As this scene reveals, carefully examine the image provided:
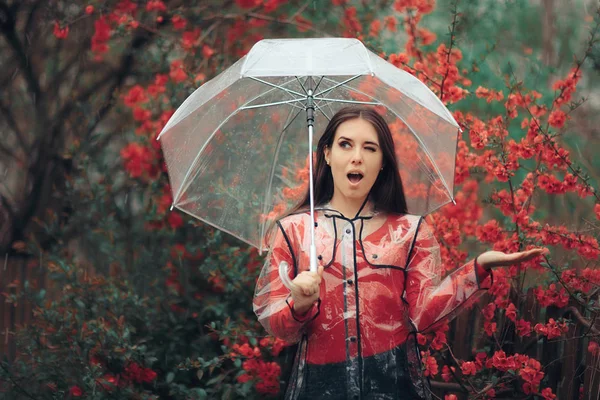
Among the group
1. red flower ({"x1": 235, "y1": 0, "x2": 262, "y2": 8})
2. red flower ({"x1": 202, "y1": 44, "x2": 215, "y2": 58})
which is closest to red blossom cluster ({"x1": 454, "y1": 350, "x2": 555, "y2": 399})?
red flower ({"x1": 202, "y1": 44, "x2": 215, "y2": 58})

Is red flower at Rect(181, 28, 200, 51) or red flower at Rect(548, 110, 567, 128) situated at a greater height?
red flower at Rect(181, 28, 200, 51)

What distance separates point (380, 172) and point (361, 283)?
431 millimetres

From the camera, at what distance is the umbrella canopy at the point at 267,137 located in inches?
125

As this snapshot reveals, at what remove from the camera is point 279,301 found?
294 cm

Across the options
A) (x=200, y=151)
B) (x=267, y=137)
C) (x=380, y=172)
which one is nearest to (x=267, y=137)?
(x=267, y=137)

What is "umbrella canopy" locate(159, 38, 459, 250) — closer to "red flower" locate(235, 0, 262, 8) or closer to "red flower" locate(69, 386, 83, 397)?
"red flower" locate(69, 386, 83, 397)

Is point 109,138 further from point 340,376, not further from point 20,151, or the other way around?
point 340,376

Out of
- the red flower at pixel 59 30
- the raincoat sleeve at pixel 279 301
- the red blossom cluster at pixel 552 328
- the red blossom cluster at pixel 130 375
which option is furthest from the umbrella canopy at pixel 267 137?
the red flower at pixel 59 30

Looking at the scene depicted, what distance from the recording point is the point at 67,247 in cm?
599

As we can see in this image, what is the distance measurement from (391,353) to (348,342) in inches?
5.6

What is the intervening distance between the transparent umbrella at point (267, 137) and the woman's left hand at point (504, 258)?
0.55 metres

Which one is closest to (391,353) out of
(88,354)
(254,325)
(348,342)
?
(348,342)

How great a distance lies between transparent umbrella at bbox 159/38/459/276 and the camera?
3.17 metres

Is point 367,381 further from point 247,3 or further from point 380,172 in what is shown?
point 247,3
